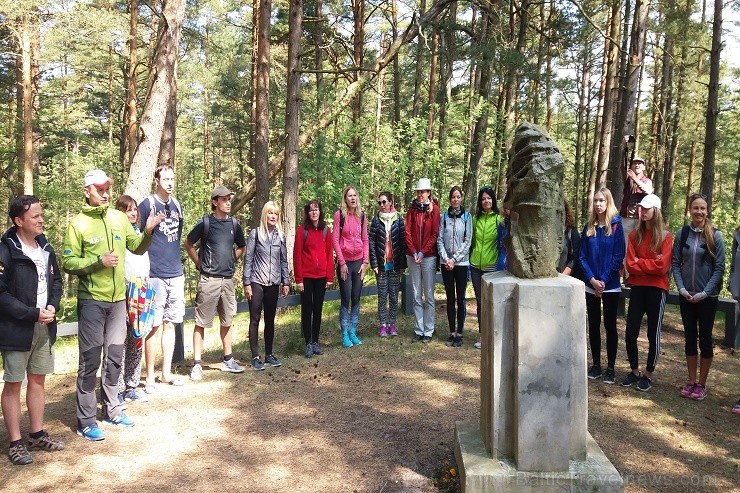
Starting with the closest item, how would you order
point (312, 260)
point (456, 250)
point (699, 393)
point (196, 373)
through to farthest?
point (699, 393)
point (196, 373)
point (312, 260)
point (456, 250)

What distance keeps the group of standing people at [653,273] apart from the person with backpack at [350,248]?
2.91 metres

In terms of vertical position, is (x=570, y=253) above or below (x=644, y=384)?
above

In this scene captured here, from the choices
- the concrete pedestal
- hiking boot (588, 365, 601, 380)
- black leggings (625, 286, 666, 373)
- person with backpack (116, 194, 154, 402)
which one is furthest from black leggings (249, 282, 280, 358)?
black leggings (625, 286, 666, 373)

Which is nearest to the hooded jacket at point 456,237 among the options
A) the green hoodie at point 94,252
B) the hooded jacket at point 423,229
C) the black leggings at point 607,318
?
the hooded jacket at point 423,229

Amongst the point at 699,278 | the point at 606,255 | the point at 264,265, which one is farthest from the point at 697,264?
the point at 264,265

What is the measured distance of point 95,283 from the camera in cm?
432

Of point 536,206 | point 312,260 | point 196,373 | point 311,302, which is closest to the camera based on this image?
point 536,206

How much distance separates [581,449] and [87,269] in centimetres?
402

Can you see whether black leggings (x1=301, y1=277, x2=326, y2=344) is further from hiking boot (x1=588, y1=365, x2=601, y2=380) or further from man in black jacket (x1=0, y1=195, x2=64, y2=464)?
→ hiking boot (x1=588, y1=365, x2=601, y2=380)

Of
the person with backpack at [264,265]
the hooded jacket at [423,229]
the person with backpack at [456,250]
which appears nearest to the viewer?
the person with backpack at [264,265]

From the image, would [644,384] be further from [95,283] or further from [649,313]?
[95,283]

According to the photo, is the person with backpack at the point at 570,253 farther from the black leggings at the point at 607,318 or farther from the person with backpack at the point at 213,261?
the person with backpack at the point at 213,261

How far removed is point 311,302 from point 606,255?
11.8 ft

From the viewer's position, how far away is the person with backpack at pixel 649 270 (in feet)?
17.0
